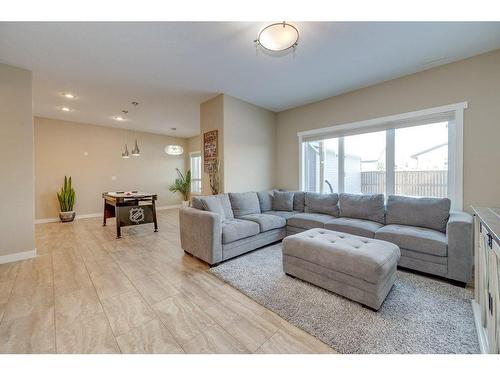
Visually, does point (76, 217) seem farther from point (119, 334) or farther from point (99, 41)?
point (119, 334)

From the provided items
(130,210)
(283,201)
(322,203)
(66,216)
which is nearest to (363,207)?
(322,203)

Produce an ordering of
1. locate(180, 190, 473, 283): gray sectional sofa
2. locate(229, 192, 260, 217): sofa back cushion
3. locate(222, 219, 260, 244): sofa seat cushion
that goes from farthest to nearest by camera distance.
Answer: locate(229, 192, 260, 217): sofa back cushion → locate(222, 219, 260, 244): sofa seat cushion → locate(180, 190, 473, 283): gray sectional sofa

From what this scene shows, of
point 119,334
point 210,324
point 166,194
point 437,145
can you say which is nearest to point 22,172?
point 119,334

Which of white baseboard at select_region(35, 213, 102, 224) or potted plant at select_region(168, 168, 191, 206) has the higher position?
potted plant at select_region(168, 168, 191, 206)

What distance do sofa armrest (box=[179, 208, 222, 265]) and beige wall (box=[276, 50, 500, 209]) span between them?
3030 mm

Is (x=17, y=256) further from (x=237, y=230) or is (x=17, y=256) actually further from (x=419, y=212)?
(x=419, y=212)

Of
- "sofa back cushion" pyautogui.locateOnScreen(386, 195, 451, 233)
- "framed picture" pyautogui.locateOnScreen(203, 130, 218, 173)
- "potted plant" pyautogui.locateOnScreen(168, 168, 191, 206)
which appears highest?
"framed picture" pyautogui.locateOnScreen(203, 130, 218, 173)

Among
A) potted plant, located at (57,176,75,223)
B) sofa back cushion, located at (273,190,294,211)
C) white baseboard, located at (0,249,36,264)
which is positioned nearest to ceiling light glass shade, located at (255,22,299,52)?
sofa back cushion, located at (273,190,294,211)

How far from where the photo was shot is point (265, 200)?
4.07 metres

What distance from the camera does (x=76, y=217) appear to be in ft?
18.3

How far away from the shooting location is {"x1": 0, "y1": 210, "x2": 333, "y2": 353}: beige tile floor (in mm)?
1356

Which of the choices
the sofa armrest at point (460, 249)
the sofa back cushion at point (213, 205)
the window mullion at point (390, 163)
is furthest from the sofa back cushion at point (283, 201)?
the sofa armrest at point (460, 249)

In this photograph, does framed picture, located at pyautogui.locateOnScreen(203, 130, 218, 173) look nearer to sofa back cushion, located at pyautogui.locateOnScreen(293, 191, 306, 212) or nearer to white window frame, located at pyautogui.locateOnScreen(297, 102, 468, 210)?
sofa back cushion, located at pyautogui.locateOnScreen(293, 191, 306, 212)

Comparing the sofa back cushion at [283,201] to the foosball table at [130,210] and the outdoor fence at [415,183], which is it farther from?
the foosball table at [130,210]
